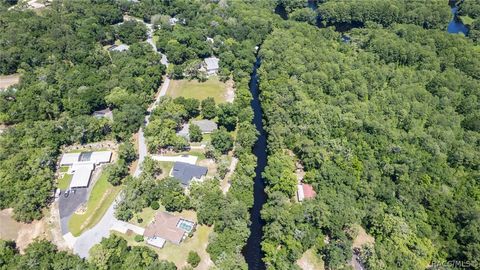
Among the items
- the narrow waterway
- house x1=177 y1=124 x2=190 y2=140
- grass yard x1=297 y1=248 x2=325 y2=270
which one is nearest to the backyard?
the narrow waterway

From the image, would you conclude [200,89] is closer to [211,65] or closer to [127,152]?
[211,65]

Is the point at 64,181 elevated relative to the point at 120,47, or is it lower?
lower

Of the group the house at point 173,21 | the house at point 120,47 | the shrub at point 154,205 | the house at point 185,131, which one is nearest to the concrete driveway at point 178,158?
the house at point 185,131

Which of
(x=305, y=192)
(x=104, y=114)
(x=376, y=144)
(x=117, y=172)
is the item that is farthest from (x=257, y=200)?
(x=104, y=114)

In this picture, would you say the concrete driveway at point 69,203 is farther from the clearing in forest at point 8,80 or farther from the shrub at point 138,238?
the clearing in forest at point 8,80

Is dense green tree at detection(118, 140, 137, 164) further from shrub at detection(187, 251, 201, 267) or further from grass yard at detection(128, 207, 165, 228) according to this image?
shrub at detection(187, 251, 201, 267)

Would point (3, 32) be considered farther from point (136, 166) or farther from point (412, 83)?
point (412, 83)

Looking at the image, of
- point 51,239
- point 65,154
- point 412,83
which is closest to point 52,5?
point 65,154
